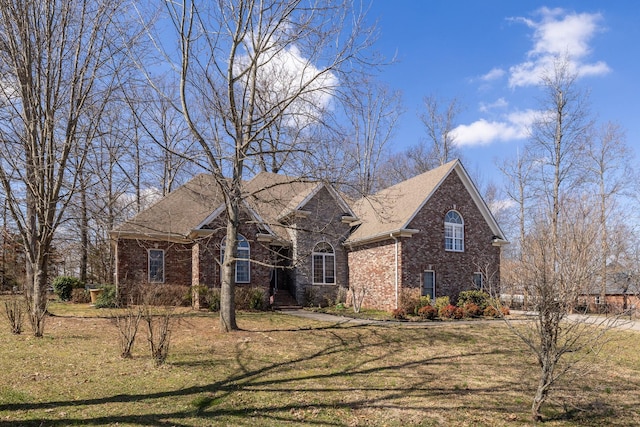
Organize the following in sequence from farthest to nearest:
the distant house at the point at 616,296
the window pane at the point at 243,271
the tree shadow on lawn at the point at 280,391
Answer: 1. the window pane at the point at 243,271
2. the distant house at the point at 616,296
3. the tree shadow on lawn at the point at 280,391

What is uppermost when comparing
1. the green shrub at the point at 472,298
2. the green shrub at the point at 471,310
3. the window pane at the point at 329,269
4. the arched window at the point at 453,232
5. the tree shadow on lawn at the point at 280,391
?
the arched window at the point at 453,232

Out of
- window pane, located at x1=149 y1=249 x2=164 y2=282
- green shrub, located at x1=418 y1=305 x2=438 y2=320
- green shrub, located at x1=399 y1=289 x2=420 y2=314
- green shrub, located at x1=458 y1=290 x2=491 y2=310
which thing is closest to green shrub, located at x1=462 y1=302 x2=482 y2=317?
green shrub, located at x1=458 y1=290 x2=491 y2=310

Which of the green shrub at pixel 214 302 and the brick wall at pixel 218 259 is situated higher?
the brick wall at pixel 218 259

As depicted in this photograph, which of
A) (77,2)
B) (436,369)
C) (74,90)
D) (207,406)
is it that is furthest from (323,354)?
(77,2)

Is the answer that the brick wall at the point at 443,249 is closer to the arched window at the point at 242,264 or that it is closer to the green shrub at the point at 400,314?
the green shrub at the point at 400,314

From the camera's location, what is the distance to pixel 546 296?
20.7ft

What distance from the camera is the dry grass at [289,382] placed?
570cm

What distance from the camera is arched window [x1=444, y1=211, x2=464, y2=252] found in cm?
1997

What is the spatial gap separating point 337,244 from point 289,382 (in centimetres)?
1490

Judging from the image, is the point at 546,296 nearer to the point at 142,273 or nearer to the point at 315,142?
the point at 315,142

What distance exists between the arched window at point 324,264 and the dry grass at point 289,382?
9661mm

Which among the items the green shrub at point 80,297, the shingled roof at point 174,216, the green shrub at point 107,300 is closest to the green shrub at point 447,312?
the shingled roof at point 174,216

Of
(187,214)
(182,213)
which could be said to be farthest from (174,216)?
(187,214)

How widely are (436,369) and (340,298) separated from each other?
12.6 m
